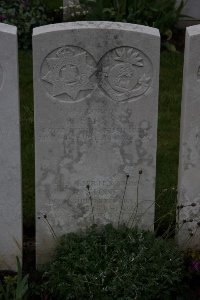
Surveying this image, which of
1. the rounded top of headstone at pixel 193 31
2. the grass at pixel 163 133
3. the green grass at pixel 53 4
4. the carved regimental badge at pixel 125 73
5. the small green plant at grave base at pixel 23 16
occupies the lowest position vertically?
the grass at pixel 163 133

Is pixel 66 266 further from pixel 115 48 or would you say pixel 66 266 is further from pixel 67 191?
pixel 115 48

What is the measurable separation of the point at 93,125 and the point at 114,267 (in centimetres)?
93

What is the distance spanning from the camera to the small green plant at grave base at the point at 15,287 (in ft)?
16.1

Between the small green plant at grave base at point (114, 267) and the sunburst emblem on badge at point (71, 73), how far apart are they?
3.14 feet

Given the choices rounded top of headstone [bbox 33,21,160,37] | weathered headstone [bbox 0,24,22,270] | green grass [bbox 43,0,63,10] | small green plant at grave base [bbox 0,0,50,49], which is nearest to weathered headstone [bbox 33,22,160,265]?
rounded top of headstone [bbox 33,21,160,37]

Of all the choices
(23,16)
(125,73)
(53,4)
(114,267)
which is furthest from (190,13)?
(114,267)

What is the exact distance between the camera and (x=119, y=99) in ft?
16.9

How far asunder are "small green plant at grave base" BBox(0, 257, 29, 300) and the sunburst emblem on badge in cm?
116

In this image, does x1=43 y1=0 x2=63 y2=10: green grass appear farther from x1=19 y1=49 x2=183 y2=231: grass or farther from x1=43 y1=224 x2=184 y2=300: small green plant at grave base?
x1=43 y1=224 x2=184 y2=300: small green plant at grave base

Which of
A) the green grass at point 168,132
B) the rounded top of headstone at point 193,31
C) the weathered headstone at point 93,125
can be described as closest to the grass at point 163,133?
the green grass at point 168,132

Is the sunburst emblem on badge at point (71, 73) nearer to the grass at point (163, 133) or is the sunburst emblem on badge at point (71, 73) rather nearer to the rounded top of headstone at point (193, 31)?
the rounded top of headstone at point (193, 31)

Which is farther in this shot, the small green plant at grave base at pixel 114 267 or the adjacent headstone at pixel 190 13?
the adjacent headstone at pixel 190 13

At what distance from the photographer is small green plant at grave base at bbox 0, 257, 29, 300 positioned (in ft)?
16.1

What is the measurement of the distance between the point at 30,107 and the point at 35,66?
3.00m
